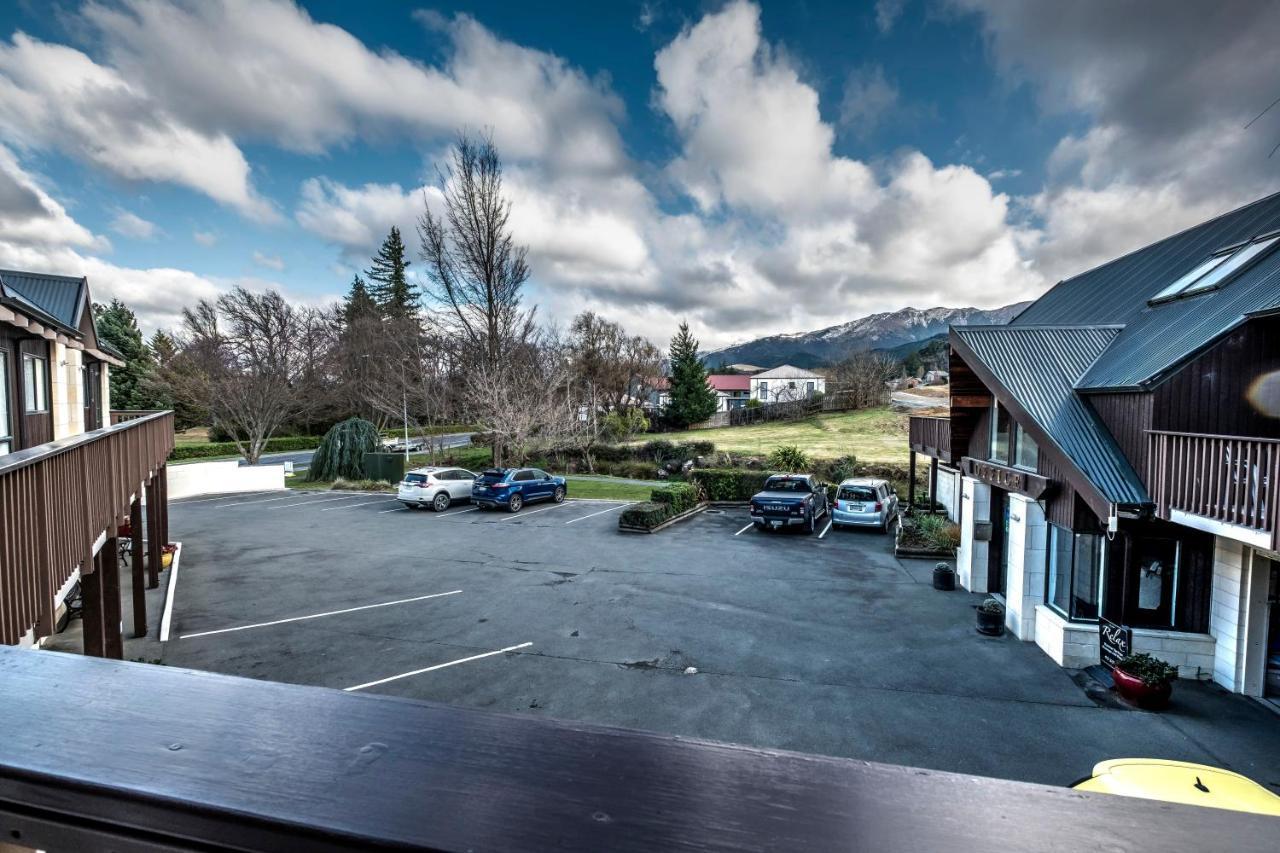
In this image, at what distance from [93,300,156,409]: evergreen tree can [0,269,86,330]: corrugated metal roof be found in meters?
35.0

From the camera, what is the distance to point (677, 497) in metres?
22.1

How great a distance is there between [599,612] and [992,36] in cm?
1581

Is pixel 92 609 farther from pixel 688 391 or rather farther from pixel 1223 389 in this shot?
pixel 688 391

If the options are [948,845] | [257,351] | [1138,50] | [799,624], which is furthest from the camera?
[257,351]

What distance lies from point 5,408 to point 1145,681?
18.5m

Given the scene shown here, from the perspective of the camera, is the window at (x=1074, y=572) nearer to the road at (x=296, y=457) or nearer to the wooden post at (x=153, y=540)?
the wooden post at (x=153, y=540)

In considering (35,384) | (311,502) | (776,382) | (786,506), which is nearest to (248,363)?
(311,502)

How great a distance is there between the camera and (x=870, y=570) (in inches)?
602

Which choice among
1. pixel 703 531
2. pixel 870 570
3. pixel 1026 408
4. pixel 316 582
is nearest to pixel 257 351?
pixel 316 582

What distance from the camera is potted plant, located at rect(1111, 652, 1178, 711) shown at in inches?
327

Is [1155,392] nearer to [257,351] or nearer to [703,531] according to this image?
[703,531]

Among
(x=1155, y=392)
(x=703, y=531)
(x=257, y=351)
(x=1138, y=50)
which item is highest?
(x=1138, y=50)

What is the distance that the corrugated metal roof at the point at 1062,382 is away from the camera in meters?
9.52

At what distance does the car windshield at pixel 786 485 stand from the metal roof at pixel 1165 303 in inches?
346
